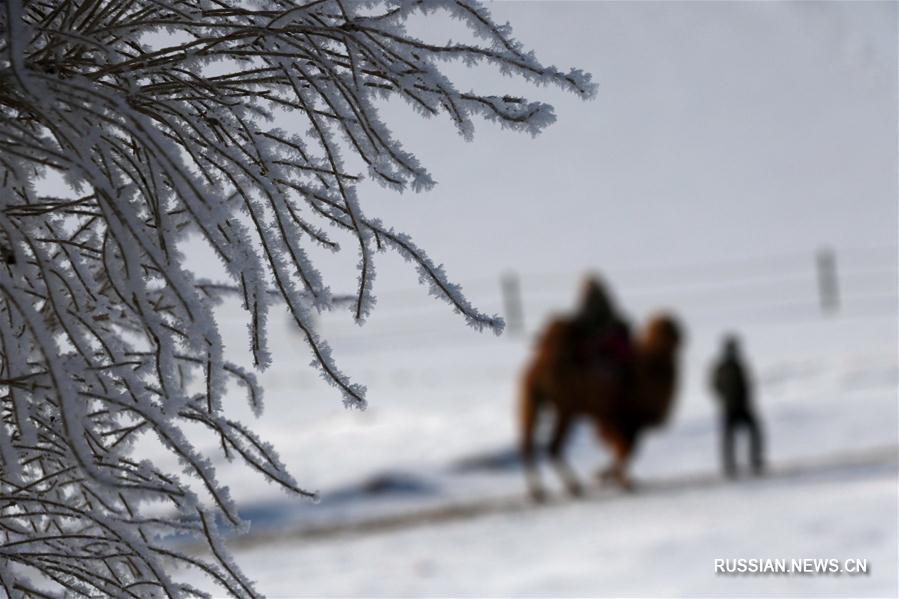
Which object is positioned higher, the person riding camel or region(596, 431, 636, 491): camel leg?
the person riding camel

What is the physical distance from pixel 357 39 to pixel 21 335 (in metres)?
0.64

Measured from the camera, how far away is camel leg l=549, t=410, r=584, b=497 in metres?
10.1

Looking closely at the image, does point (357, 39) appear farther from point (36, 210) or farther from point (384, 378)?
point (384, 378)

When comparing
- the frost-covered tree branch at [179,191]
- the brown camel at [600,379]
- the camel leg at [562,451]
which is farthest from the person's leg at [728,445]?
the frost-covered tree branch at [179,191]

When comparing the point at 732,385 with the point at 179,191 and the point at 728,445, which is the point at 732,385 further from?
the point at 179,191

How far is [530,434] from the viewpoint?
10172 millimetres

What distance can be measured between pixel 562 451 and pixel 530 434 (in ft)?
1.50

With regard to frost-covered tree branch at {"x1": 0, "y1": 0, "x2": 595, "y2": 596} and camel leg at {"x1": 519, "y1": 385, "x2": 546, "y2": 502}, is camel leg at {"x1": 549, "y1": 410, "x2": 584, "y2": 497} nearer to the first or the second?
camel leg at {"x1": 519, "y1": 385, "x2": 546, "y2": 502}

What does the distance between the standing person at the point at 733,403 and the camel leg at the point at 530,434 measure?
1.56 metres

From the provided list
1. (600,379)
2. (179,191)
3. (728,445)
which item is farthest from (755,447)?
(179,191)

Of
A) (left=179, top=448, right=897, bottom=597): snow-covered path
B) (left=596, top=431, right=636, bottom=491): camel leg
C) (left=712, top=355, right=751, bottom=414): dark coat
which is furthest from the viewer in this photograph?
(left=712, top=355, right=751, bottom=414): dark coat

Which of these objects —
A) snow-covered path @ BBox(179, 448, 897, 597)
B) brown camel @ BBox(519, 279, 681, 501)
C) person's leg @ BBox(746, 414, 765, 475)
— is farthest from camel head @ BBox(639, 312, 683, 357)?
snow-covered path @ BBox(179, 448, 897, 597)

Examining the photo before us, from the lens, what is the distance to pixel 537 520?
331 inches

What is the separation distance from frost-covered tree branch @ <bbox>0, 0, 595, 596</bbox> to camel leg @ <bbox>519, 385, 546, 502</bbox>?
8.27m
